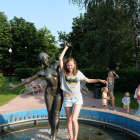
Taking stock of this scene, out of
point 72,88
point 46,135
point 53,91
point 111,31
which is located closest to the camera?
point 72,88

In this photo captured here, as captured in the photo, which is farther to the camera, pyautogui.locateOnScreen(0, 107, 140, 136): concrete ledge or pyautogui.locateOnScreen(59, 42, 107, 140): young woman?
pyautogui.locateOnScreen(0, 107, 140, 136): concrete ledge

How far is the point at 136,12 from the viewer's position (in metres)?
11.2

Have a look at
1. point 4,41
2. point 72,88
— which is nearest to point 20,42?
point 4,41

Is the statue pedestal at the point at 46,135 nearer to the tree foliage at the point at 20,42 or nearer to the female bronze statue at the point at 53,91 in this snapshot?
the female bronze statue at the point at 53,91

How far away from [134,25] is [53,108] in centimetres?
1060

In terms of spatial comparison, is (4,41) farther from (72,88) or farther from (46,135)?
(72,88)

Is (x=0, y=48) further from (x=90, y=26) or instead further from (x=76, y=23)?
(x=90, y=26)

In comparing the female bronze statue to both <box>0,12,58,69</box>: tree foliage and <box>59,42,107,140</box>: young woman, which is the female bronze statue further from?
→ <box>0,12,58,69</box>: tree foliage

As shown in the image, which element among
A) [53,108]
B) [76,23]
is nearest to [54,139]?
[53,108]

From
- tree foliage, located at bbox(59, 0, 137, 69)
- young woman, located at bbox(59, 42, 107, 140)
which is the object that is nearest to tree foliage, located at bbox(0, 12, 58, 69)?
tree foliage, located at bbox(59, 0, 137, 69)

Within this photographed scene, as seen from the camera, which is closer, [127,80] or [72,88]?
[72,88]

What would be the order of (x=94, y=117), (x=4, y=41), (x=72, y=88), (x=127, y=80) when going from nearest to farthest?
(x=72, y=88), (x=94, y=117), (x=127, y=80), (x=4, y=41)

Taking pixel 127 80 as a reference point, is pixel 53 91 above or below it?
above

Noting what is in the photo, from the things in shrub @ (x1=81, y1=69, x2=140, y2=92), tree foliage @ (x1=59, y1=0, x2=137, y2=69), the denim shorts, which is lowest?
shrub @ (x1=81, y1=69, x2=140, y2=92)
